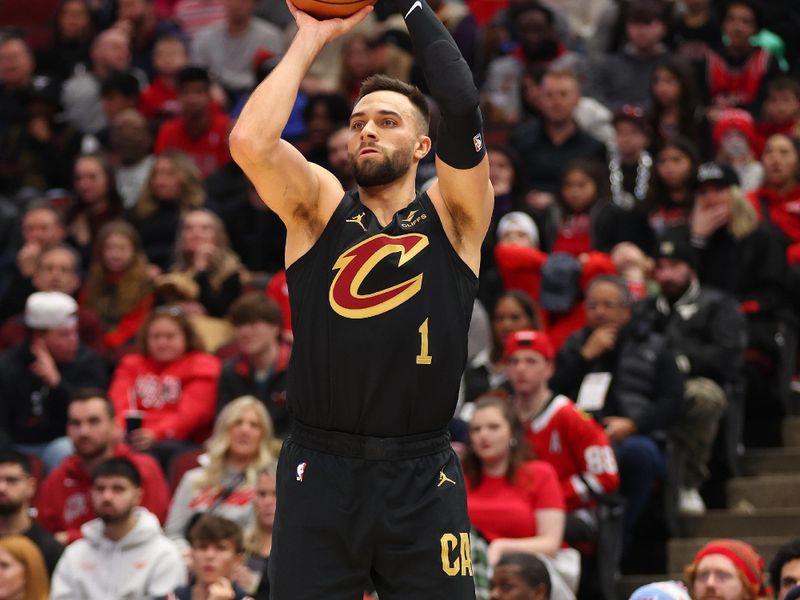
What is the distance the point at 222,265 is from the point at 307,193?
5685 mm

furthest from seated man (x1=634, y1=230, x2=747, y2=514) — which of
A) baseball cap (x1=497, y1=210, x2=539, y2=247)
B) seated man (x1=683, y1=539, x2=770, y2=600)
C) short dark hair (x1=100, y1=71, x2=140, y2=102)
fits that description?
short dark hair (x1=100, y1=71, x2=140, y2=102)

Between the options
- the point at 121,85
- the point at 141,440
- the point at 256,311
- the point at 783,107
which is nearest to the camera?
the point at 141,440

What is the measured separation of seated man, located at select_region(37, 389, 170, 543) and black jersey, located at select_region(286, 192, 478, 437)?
3.93m

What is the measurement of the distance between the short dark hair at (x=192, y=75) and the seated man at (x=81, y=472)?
4289 millimetres

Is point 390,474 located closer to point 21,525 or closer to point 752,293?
point 21,525

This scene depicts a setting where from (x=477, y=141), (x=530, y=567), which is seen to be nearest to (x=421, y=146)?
(x=477, y=141)

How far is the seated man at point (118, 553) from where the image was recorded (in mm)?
7902

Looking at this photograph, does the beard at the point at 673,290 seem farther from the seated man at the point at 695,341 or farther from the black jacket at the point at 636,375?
the black jacket at the point at 636,375

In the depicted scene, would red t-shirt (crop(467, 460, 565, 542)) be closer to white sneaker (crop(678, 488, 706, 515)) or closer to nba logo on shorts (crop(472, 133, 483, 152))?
white sneaker (crop(678, 488, 706, 515))

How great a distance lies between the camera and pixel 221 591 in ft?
23.4

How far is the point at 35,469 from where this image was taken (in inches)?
353

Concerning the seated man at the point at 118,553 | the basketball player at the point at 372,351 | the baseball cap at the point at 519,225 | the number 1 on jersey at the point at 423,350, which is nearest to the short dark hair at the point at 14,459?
the seated man at the point at 118,553

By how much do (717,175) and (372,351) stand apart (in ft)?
18.2

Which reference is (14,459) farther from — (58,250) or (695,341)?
(695,341)
